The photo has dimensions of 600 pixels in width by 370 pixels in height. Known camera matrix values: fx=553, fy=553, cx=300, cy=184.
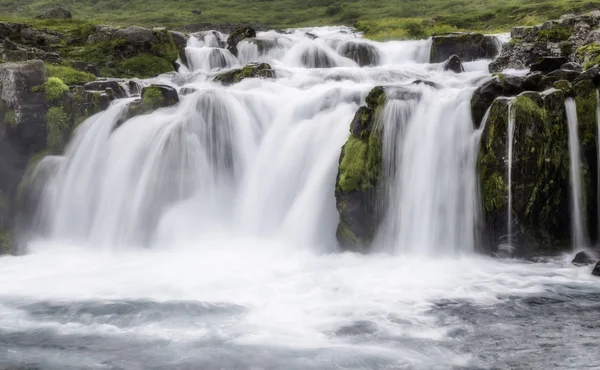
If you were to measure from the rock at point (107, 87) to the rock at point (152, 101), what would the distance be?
207 centimetres

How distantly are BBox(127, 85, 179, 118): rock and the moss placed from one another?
2.17m

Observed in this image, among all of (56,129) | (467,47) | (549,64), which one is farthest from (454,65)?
(56,129)

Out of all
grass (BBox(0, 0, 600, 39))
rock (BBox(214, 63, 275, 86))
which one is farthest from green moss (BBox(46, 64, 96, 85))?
grass (BBox(0, 0, 600, 39))

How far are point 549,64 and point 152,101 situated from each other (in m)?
11.0

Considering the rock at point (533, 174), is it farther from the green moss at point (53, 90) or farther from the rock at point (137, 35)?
the rock at point (137, 35)

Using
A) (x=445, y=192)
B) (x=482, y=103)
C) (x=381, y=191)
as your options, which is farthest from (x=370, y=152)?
(x=482, y=103)

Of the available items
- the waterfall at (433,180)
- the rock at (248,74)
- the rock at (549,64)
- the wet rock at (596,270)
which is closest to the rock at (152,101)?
the rock at (248,74)

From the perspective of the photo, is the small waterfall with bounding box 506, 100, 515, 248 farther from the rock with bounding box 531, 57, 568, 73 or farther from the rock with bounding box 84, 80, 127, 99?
the rock with bounding box 84, 80, 127, 99

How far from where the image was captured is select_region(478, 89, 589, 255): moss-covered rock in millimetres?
11586

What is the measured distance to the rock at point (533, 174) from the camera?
11.6 metres

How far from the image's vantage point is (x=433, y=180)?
41.9 feet

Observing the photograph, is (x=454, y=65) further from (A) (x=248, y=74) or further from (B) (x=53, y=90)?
(B) (x=53, y=90)

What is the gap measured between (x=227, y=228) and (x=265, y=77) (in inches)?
298

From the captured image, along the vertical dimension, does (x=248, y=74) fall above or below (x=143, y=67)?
below
